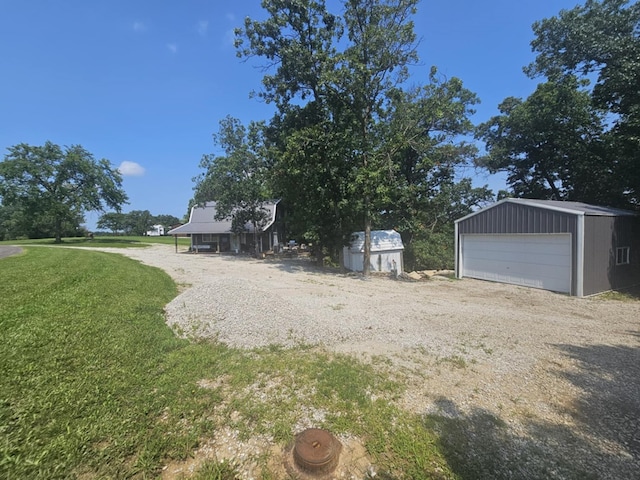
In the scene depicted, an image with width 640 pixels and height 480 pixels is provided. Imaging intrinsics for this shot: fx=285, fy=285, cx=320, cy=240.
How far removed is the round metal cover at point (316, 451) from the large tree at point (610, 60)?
16.6 metres

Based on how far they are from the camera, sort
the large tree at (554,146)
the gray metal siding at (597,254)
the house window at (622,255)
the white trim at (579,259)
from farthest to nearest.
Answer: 1. the large tree at (554,146)
2. the house window at (622,255)
3. the gray metal siding at (597,254)
4. the white trim at (579,259)

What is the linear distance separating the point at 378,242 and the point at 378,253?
2.05 ft

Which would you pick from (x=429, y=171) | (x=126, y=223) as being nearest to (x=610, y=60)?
(x=429, y=171)

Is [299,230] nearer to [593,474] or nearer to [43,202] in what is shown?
[593,474]

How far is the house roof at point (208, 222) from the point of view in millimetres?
26191

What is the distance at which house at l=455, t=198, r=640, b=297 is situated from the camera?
9.91m

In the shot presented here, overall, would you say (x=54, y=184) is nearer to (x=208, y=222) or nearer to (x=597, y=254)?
(x=208, y=222)

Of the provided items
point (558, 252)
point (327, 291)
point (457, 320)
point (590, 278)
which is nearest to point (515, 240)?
point (558, 252)

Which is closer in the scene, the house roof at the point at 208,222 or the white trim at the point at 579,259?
the white trim at the point at 579,259

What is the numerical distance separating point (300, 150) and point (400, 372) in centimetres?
1151

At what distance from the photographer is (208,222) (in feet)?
96.6

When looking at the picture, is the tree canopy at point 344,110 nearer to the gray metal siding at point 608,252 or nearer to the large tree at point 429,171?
the large tree at point 429,171

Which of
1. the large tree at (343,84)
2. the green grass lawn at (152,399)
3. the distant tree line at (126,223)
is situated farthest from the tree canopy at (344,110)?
the distant tree line at (126,223)

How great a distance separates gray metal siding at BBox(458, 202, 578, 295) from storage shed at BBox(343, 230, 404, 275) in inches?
145
